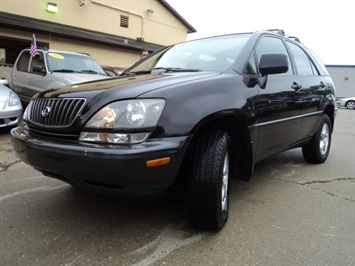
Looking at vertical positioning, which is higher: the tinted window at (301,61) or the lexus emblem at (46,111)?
the tinted window at (301,61)

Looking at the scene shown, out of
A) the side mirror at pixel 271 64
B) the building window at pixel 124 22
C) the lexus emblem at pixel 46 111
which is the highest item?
the building window at pixel 124 22

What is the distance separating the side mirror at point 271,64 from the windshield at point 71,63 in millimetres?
5060

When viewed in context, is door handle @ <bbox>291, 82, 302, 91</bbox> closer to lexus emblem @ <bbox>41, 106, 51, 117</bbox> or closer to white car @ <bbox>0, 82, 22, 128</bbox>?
lexus emblem @ <bbox>41, 106, 51, 117</bbox>

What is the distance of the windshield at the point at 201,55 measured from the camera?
118 inches

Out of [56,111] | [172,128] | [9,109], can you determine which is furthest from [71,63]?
[172,128]

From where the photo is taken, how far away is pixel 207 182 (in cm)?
221

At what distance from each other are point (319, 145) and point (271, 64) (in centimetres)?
212

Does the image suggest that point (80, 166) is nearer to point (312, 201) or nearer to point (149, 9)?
point (312, 201)

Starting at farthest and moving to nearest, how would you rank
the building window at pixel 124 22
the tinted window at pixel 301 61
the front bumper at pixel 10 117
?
the building window at pixel 124 22, the front bumper at pixel 10 117, the tinted window at pixel 301 61

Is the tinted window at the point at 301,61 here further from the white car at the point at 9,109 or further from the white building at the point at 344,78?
the white building at the point at 344,78

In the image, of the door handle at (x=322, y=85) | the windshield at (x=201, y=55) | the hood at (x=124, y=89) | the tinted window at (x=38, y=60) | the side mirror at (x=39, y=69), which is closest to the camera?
the hood at (x=124, y=89)

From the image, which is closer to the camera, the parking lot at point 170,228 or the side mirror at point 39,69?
the parking lot at point 170,228

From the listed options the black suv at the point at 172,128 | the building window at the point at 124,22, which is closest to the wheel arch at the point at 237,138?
the black suv at the point at 172,128

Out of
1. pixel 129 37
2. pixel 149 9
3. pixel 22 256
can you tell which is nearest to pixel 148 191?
pixel 22 256
